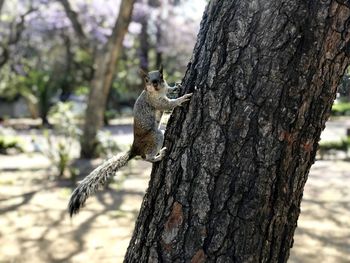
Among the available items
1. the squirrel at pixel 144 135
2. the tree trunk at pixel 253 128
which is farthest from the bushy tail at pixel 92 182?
the tree trunk at pixel 253 128

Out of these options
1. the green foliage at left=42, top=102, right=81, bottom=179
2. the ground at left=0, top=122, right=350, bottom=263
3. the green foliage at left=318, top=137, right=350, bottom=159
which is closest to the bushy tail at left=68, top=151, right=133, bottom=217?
the ground at left=0, top=122, right=350, bottom=263

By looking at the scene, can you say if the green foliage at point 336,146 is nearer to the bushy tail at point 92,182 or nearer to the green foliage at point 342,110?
the bushy tail at point 92,182

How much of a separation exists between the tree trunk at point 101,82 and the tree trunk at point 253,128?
9077 mm

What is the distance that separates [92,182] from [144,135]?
1.25 feet

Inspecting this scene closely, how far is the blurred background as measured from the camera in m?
5.48

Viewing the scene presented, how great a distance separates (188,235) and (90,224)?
475cm

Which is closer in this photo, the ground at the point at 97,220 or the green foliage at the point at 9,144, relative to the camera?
the ground at the point at 97,220

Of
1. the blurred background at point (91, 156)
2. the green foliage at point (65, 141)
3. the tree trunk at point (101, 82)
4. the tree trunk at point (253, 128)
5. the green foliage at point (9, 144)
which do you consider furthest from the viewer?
the green foliage at point (9, 144)

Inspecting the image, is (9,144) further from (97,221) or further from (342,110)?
(342,110)

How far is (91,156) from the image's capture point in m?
10.9

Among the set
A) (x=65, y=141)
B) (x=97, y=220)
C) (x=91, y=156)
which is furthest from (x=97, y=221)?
(x=91, y=156)

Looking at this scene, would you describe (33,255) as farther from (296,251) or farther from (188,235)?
(188,235)

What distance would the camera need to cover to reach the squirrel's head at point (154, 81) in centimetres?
231

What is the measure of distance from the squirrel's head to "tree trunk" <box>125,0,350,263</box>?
721 mm
